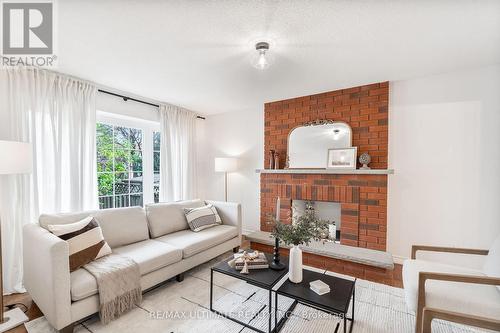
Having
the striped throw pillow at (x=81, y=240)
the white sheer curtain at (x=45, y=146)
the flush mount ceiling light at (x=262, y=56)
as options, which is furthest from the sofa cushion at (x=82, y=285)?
the flush mount ceiling light at (x=262, y=56)

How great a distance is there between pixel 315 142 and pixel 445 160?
61.7 inches

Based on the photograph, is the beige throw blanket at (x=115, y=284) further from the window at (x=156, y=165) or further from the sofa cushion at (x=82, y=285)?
the window at (x=156, y=165)

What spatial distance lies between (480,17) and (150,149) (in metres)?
4.15

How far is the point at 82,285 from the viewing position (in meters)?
1.73

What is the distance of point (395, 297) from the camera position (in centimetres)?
223

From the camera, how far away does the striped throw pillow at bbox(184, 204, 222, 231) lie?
3.11 metres

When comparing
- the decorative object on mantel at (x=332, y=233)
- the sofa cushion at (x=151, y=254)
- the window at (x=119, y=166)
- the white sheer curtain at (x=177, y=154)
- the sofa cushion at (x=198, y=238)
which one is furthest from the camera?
the white sheer curtain at (x=177, y=154)

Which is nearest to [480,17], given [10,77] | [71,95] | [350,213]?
[350,213]

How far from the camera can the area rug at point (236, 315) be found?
5.90 feet

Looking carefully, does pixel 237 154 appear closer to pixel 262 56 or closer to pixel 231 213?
pixel 231 213

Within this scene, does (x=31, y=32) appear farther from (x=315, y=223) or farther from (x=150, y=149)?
(x=315, y=223)

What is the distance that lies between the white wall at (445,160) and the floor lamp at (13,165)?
12.8 ft

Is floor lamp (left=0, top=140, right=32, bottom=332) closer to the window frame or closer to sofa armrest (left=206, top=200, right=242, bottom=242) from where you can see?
the window frame

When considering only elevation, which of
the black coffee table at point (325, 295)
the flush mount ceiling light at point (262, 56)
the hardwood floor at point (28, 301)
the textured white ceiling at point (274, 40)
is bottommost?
the hardwood floor at point (28, 301)
